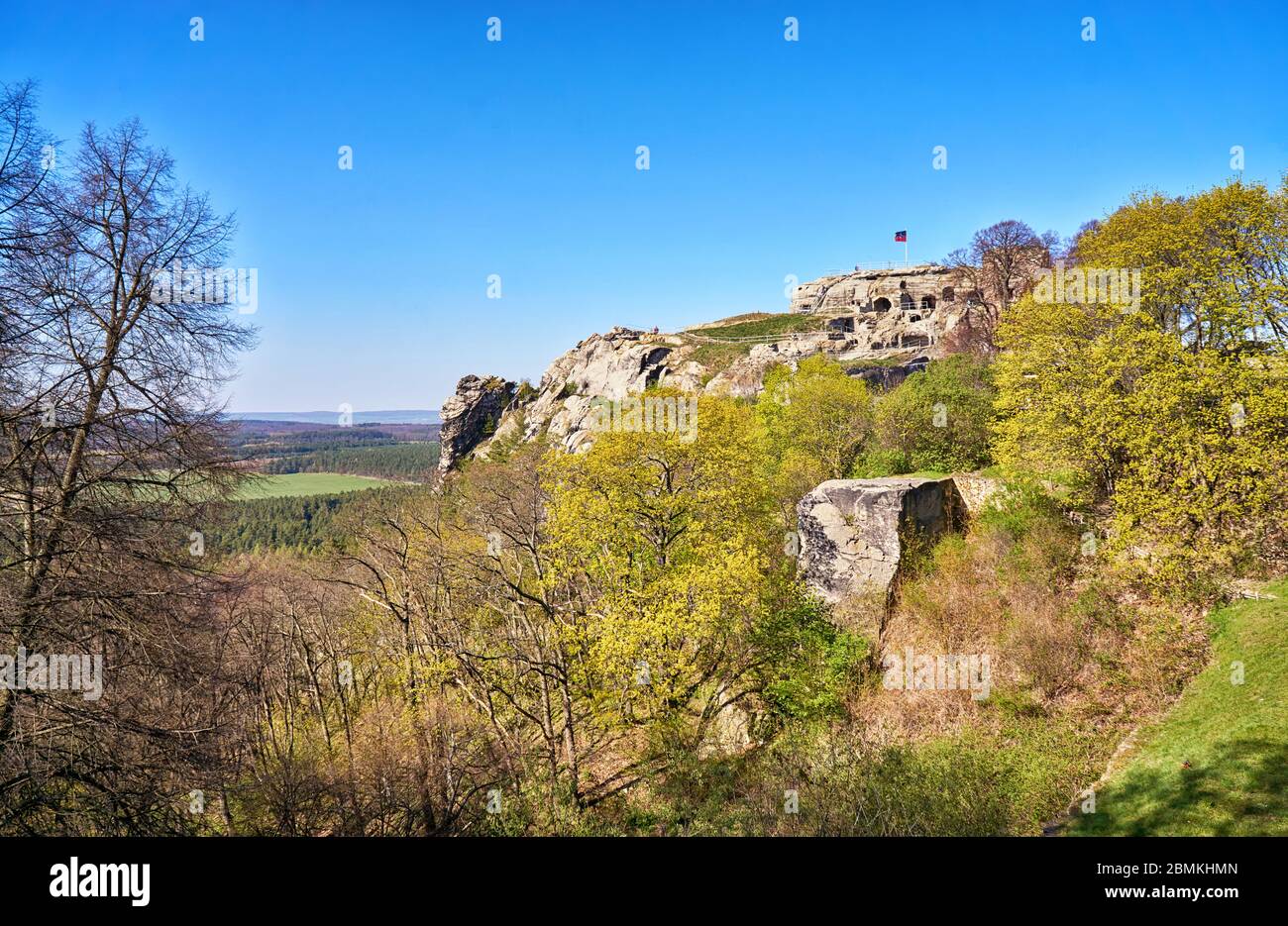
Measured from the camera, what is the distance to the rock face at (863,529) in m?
19.0

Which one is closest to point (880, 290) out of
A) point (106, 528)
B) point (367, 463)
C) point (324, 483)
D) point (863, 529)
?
point (863, 529)

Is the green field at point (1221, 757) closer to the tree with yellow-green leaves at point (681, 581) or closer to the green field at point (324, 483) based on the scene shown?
the tree with yellow-green leaves at point (681, 581)

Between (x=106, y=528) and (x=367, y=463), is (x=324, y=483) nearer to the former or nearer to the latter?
(x=367, y=463)

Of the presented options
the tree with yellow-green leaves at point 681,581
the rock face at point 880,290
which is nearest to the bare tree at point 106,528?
the tree with yellow-green leaves at point 681,581

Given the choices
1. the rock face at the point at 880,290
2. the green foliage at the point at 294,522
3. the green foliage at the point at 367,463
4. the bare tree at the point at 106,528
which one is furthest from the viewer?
the green foliage at the point at 367,463

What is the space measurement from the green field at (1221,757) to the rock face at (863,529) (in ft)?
24.7

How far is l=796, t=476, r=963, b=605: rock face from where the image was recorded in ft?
62.4

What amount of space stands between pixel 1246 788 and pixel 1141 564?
791 cm

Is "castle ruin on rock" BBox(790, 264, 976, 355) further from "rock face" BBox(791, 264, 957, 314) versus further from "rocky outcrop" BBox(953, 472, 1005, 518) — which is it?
"rocky outcrop" BBox(953, 472, 1005, 518)

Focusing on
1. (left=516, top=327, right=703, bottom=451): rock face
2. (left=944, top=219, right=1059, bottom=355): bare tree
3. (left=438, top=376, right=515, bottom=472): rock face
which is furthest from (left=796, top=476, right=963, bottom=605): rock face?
(left=438, top=376, right=515, bottom=472): rock face

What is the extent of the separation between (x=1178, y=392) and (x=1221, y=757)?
9.06m

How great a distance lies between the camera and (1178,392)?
49.5ft
